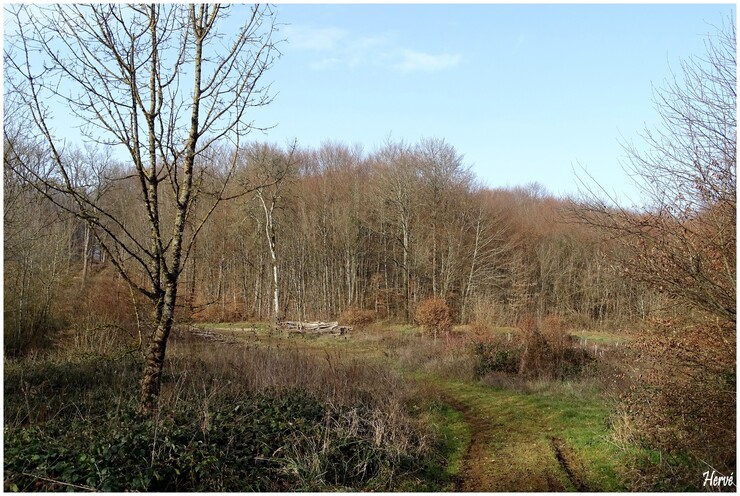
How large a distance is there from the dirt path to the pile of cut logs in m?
16.2

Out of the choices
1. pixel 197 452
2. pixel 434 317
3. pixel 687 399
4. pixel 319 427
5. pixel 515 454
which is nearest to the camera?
pixel 197 452

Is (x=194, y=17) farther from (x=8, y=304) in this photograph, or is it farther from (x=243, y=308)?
(x=243, y=308)

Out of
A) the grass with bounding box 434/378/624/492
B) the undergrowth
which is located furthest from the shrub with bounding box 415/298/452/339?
the undergrowth

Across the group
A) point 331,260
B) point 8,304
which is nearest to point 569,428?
point 8,304

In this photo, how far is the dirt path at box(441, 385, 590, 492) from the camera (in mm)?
6199

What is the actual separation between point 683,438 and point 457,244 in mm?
25768

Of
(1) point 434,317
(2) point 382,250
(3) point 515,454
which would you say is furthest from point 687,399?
(2) point 382,250

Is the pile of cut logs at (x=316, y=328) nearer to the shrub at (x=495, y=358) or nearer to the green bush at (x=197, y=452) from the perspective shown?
the shrub at (x=495, y=358)

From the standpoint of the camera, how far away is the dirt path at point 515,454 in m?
6.20

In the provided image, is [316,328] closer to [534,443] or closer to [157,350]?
[534,443]

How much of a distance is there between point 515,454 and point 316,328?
2009 centimetres

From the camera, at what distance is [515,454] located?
7297mm

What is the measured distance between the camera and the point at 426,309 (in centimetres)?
2448

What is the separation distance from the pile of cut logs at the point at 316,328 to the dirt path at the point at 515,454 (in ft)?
53.3
